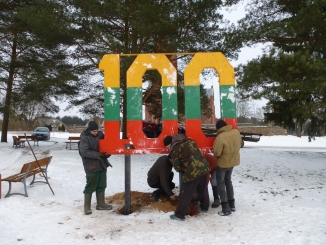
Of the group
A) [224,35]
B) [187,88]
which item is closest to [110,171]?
[187,88]

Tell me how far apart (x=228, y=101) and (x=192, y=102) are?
0.66 m

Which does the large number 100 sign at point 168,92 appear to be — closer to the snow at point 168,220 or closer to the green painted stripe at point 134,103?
the green painted stripe at point 134,103

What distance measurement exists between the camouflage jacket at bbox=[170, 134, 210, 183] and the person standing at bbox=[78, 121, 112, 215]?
52.3 inches

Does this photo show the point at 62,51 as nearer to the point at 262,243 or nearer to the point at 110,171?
the point at 110,171

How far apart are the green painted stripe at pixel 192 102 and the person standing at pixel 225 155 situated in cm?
46

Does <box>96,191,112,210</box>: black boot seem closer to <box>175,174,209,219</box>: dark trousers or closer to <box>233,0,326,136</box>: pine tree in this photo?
<box>175,174,209,219</box>: dark trousers

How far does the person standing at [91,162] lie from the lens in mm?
5102

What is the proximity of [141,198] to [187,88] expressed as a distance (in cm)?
241

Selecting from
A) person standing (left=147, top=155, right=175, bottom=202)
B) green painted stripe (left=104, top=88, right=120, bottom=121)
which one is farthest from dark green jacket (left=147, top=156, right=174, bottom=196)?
green painted stripe (left=104, top=88, right=120, bottom=121)

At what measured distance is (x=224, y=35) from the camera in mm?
10938

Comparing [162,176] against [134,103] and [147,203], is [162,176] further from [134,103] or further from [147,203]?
[134,103]

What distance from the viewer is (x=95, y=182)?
5.20 metres

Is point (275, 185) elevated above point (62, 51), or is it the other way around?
point (62, 51)

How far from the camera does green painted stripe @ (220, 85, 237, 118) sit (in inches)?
212
